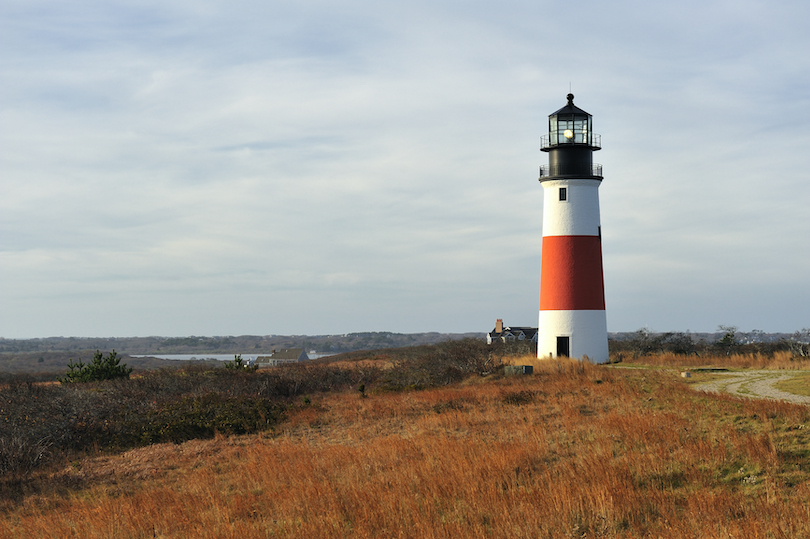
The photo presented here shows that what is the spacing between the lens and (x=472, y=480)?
10055 mm

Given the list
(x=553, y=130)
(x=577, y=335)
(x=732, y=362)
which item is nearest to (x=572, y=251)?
(x=577, y=335)

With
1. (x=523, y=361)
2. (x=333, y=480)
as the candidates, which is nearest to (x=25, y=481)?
(x=333, y=480)

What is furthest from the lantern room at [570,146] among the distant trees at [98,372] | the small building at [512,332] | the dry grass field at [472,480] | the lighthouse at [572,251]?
the small building at [512,332]

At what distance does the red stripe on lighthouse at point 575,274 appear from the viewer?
28.9m

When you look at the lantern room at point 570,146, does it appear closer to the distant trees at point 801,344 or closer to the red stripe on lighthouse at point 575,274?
the red stripe on lighthouse at point 575,274

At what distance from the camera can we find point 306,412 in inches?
786

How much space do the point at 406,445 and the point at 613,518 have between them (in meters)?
6.06

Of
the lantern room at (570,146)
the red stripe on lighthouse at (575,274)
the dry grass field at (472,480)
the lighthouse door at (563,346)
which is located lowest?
the dry grass field at (472,480)

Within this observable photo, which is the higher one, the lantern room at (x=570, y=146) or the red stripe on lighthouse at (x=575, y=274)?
the lantern room at (x=570, y=146)

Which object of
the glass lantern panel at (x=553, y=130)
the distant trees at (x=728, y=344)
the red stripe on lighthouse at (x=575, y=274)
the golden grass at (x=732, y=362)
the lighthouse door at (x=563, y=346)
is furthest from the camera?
the distant trees at (x=728, y=344)

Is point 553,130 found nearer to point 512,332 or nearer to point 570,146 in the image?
point 570,146

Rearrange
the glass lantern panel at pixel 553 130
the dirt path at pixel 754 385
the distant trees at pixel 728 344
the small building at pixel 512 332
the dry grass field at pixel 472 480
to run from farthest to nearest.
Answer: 1. the small building at pixel 512 332
2. the distant trees at pixel 728 344
3. the glass lantern panel at pixel 553 130
4. the dirt path at pixel 754 385
5. the dry grass field at pixel 472 480

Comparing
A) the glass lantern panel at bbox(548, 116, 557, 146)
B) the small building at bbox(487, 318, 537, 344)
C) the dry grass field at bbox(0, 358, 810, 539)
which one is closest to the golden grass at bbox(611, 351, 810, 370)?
the glass lantern panel at bbox(548, 116, 557, 146)

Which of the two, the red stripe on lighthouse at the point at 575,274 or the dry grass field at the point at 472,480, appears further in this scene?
the red stripe on lighthouse at the point at 575,274
